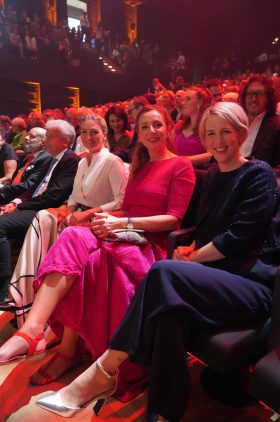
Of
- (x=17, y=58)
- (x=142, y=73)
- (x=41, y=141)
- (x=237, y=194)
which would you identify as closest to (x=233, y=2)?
(x=142, y=73)

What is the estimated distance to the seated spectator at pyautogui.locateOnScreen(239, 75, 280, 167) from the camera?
6.88ft

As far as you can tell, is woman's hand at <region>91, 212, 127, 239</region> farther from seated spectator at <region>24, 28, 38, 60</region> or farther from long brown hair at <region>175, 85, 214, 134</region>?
seated spectator at <region>24, 28, 38, 60</region>

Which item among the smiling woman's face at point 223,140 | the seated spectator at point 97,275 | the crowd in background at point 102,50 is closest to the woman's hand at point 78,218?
the seated spectator at point 97,275

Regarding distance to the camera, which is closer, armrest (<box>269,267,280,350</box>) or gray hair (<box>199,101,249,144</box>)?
armrest (<box>269,267,280,350</box>)

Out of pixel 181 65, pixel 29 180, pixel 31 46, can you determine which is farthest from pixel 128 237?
pixel 181 65

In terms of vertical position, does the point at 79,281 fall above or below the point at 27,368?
above

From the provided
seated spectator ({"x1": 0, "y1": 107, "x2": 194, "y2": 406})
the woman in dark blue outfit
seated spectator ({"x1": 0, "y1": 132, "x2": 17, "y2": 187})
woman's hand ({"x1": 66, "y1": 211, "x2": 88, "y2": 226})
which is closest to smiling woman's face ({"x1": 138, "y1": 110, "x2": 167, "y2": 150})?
seated spectator ({"x1": 0, "y1": 107, "x2": 194, "y2": 406})

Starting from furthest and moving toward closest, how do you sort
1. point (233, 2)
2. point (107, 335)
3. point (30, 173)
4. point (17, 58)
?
point (233, 2) < point (17, 58) < point (30, 173) < point (107, 335)

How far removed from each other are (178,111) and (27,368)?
3170 millimetres

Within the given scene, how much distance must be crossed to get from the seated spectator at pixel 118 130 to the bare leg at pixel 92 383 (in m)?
2.19

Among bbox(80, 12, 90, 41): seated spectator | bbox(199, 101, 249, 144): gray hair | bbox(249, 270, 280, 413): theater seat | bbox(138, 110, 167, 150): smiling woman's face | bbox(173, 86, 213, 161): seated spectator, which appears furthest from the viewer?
bbox(80, 12, 90, 41): seated spectator

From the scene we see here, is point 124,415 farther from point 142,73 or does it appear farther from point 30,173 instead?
point 142,73

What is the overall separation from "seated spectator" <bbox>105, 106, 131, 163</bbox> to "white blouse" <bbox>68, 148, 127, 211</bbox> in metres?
0.98

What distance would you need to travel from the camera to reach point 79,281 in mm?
1594
